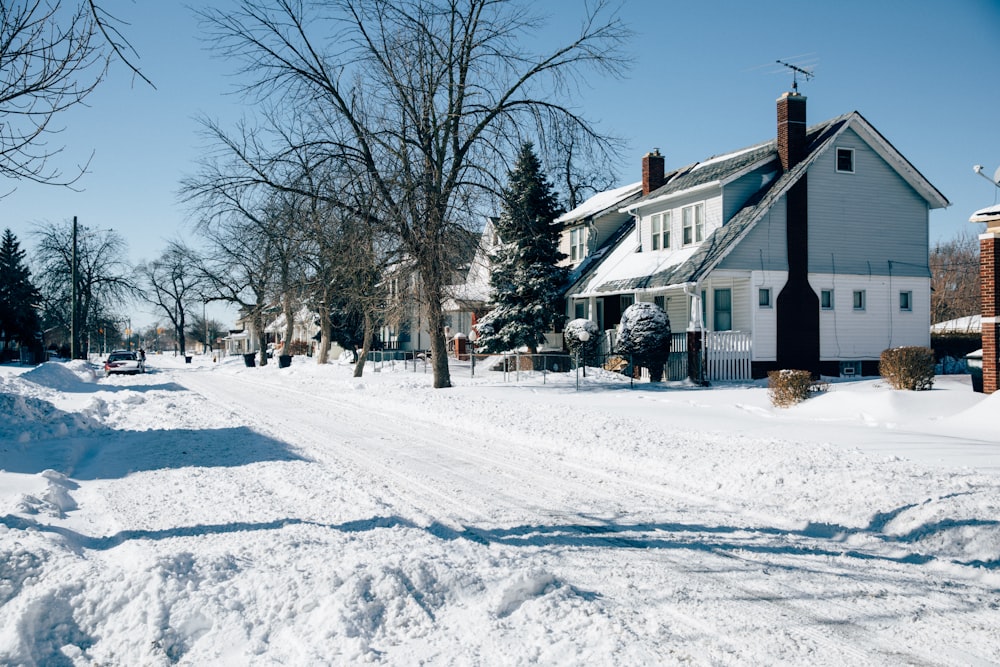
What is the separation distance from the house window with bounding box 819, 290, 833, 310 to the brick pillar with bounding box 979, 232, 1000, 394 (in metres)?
10.2

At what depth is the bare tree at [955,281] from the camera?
5884cm

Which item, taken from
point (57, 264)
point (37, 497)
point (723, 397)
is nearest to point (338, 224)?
point (723, 397)

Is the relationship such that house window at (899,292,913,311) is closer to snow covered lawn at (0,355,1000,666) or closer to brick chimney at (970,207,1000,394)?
brick chimney at (970,207,1000,394)

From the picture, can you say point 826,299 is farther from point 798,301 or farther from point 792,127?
point 792,127

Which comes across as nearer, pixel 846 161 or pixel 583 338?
pixel 846 161

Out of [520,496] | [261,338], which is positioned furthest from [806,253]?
[261,338]

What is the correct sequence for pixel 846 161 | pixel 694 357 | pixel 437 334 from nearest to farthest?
1. pixel 437 334
2. pixel 694 357
3. pixel 846 161

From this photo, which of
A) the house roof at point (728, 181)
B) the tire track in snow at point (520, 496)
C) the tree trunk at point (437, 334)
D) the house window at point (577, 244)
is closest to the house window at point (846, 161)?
the house roof at point (728, 181)

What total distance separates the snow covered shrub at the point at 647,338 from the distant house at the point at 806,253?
1.18 m

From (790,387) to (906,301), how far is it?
1478cm

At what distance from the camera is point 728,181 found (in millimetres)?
26156

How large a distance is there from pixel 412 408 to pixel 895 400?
10.8 m

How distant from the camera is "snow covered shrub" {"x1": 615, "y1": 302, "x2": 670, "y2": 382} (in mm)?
25625

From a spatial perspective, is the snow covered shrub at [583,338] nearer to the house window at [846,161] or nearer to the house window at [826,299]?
the house window at [826,299]
